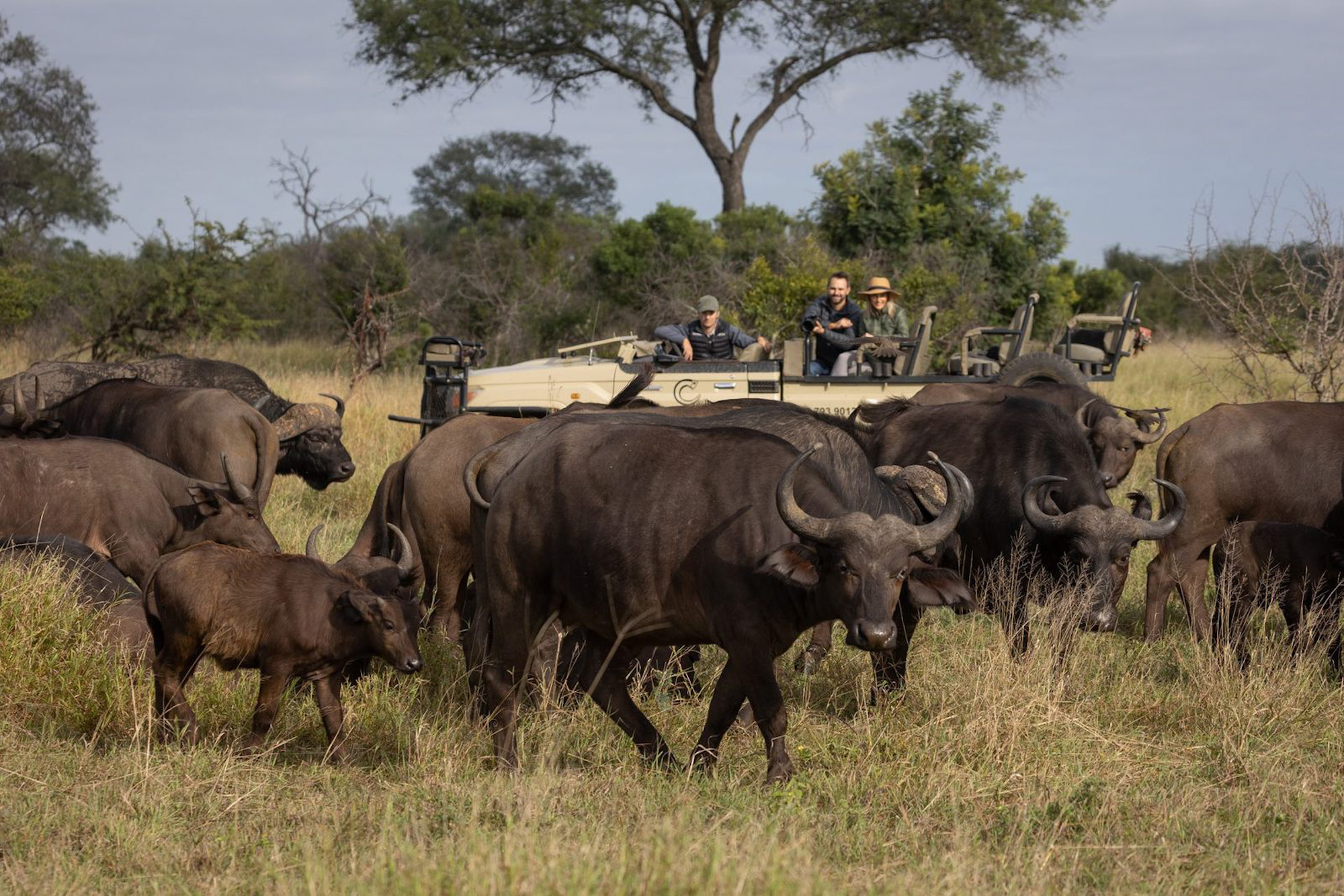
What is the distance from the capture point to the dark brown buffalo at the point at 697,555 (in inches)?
206

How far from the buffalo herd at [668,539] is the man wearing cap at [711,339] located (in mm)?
3910

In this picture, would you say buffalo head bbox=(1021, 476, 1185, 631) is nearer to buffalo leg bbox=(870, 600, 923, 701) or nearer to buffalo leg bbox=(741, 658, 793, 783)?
buffalo leg bbox=(870, 600, 923, 701)

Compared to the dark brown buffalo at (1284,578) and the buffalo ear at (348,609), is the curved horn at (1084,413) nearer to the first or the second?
the dark brown buffalo at (1284,578)

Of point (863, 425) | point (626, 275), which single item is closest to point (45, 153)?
point (626, 275)

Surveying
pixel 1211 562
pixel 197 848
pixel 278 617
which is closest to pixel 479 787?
pixel 197 848

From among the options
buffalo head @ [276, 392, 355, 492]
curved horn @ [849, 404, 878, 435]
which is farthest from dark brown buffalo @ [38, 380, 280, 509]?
curved horn @ [849, 404, 878, 435]

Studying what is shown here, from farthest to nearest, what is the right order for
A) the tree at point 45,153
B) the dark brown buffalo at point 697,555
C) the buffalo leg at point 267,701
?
the tree at point 45,153 < the buffalo leg at point 267,701 < the dark brown buffalo at point 697,555

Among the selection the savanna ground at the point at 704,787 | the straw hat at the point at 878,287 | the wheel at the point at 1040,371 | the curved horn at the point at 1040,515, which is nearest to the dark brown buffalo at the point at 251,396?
the savanna ground at the point at 704,787

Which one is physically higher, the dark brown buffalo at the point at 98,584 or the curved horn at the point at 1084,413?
the curved horn at the point at 1084,413

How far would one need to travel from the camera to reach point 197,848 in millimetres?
4781

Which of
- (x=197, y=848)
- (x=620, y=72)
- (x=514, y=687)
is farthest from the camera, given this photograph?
(x=620, y=72)

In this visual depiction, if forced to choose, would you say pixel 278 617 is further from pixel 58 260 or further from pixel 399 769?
pixel 58 260

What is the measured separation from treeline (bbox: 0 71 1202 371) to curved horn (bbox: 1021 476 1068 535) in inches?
438

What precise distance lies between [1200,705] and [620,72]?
88.6 ft
